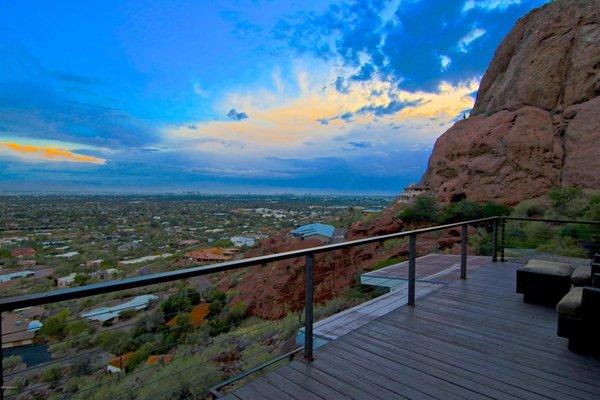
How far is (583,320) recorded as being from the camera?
10.4 feet

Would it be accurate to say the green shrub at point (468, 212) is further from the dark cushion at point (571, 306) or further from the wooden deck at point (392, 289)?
the dark cushion at point (571, 306)

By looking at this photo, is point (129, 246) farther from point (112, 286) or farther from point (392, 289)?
point (112, 286)

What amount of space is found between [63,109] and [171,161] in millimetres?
19045

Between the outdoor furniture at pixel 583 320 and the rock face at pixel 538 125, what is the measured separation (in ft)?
54.5

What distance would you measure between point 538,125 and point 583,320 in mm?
20200

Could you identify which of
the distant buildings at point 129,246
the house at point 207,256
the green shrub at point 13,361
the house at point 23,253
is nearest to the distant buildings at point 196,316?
the green shrub at point 13,361

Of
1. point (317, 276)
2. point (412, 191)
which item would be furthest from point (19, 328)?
point (412, 191)

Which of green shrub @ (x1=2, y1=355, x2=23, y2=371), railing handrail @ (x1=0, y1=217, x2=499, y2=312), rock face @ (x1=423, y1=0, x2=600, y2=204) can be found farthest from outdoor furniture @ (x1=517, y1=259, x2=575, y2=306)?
rock face @ (x1=423, y1=0, x2=600, y2=204)

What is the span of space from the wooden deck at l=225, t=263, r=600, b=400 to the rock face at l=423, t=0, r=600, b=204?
1634 centimetres

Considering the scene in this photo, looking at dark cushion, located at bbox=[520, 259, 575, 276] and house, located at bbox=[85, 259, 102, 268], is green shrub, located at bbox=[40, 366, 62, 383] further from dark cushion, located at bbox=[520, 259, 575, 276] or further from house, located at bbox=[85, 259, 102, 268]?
house, located at bbox=[85, 259, 102, 268]

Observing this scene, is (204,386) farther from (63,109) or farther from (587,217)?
(63,109)

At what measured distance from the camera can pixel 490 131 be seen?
2042 cm

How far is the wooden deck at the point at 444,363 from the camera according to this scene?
255 centimetres

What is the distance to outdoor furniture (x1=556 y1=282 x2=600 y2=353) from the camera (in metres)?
3.07
